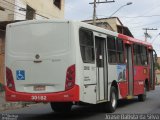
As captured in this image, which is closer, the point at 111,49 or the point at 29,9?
the point at 111,49

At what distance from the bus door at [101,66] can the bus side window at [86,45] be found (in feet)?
1.74

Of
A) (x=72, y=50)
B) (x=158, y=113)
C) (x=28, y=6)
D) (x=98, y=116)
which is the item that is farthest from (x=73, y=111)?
(x=28, y=6)

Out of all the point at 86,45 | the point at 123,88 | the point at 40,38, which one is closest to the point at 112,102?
the point at 123,88

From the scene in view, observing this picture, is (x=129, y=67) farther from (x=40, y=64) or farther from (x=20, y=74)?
(x=20, y=74)

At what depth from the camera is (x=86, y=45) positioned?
14.3 meters

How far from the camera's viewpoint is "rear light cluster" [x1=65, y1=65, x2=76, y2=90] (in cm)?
1333

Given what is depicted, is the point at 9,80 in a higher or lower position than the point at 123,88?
higher

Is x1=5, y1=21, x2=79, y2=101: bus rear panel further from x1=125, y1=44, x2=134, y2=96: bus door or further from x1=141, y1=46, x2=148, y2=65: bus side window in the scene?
x1=141, y1=46, x2=148, y2=65: bus side window

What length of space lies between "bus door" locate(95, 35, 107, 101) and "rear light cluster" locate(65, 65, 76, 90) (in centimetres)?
189

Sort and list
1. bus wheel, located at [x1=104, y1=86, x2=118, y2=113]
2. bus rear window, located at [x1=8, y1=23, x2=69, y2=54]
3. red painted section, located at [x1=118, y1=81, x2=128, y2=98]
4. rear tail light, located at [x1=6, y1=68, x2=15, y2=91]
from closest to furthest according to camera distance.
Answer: bus rear window, located at [x1=8, y1=23, x2=69, y2=54] → rear tail light, located at [x1=6, y1=68, x2=15, y2=91] → bus wheel, located at [x1=104, y1=86, x2=118, y2=113] → red painted section, located at [x1=118, y1=81, x2=128, y2=98]

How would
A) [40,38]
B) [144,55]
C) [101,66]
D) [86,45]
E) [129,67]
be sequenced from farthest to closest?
[144,55], [129,67], [101,66], [86,45], [40,38]

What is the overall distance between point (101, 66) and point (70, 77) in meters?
2.46

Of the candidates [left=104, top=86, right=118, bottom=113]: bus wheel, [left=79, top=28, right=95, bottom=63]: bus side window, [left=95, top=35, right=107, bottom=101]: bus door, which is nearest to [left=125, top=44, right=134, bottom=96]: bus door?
[left=104, top=86, right=118, bottom=113]: bus wheel

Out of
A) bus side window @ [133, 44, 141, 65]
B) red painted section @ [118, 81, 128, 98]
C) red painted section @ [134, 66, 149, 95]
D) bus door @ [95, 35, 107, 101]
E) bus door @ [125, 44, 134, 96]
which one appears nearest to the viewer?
bus door @ [95, 35, 107, 101]
